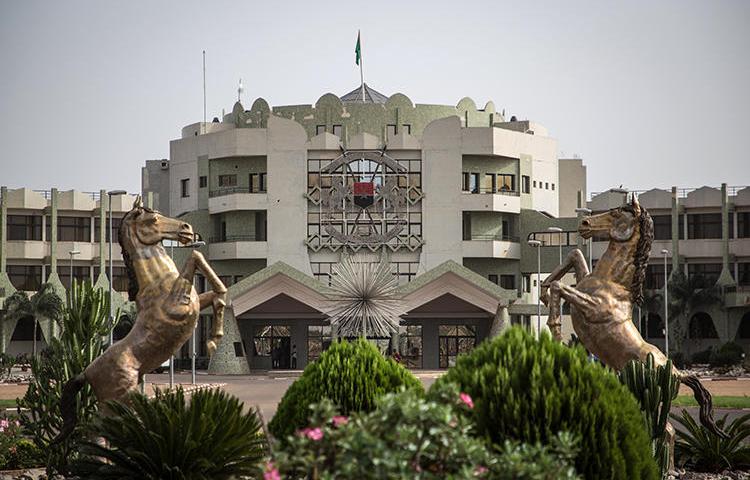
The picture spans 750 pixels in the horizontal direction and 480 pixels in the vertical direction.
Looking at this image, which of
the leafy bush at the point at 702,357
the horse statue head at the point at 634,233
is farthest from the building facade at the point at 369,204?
the horse statue head at the point at 634,233

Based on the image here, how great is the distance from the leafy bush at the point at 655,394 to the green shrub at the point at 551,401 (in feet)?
21.0

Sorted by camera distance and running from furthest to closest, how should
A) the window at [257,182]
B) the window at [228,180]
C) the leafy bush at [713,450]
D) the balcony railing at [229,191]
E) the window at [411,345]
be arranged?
1. the window at [228,180]
2. the balcony railing at [229,191]
3. the window at [257,182]
4. the window at [411,345]
5. the leafy bush at [713,450]

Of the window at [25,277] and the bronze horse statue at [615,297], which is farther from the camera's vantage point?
the window at [25,277]

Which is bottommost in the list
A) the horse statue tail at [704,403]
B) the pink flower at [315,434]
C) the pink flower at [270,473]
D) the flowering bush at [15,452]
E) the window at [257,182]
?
the flowering bush at [15,452]

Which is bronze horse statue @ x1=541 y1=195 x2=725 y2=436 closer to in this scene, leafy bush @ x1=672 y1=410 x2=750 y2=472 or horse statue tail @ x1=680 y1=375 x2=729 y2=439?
horse statue tail @ x1=680 y1=375 x2=729 y2=439

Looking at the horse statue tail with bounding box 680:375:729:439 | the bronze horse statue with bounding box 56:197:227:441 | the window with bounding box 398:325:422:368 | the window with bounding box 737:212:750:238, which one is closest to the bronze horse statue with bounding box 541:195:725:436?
the horse statue tail with bounding box 680:375:729:439

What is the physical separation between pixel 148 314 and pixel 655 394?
7.58 m

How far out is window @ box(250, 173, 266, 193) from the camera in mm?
83500

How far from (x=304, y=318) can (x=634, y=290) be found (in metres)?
53.7

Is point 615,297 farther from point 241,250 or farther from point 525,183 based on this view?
point 525,183

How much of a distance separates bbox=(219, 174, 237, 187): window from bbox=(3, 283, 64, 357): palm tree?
12.4 meters

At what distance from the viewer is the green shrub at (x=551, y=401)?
442 inches

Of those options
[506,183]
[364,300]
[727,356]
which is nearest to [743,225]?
[727,356]

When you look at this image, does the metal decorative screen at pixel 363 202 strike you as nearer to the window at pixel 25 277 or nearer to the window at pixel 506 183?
the window at pixel 506 183
